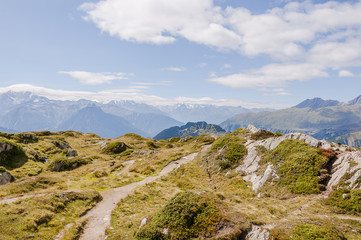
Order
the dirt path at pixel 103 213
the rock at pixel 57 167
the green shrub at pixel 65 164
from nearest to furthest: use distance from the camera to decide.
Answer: the dirt path at pixel 103 213, the rock at pixel 57 167, the green shrub at pixel 65 164

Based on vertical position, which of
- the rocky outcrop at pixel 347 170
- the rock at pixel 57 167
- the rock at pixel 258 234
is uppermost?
the rocky outcrop at pixel 347 170

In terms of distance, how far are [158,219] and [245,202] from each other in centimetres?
1196

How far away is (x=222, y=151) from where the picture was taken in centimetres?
3822

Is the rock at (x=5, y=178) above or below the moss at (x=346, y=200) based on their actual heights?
below

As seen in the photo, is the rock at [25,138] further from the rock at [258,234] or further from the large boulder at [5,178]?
the rock at [258,234]

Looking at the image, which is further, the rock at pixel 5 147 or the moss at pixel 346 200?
the rock at pixel 5 147

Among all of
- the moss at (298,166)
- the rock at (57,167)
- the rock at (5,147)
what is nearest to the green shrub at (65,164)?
the rock at (57,167)

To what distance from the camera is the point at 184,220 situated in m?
14.1

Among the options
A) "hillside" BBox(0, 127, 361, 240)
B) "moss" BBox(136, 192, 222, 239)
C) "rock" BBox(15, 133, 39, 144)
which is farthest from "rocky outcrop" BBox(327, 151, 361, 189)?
"rock" BBox(15, 133, 39, 144)

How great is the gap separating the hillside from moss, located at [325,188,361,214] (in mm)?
77

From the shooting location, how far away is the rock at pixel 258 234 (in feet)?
41.1

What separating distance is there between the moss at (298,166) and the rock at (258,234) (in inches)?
472

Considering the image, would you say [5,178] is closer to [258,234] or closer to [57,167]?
[57,167]

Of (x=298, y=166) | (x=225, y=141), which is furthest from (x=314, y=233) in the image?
(x=225, y=141)
